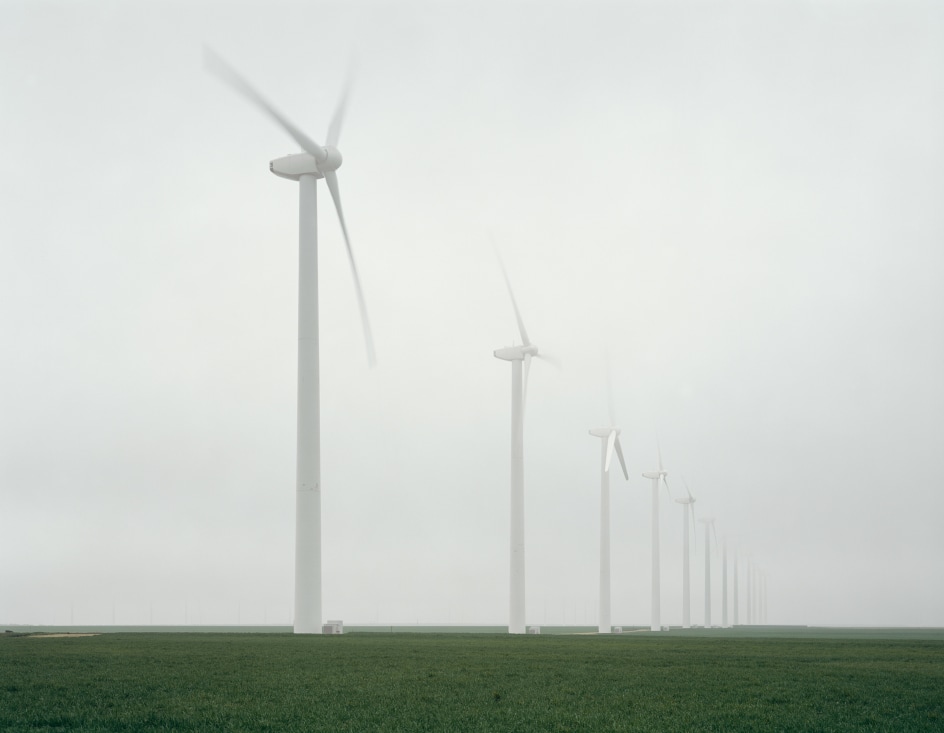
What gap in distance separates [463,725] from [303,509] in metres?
37.0

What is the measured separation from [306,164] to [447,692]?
43216mm

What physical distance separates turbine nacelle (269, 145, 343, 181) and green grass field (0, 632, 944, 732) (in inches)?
1279

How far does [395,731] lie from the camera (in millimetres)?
17844

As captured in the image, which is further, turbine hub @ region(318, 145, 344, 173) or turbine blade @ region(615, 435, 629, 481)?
turbine blade @ region(615, 435, 629, 481)

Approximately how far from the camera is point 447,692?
918 inches

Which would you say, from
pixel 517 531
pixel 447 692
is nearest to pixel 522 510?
pixel 517 531

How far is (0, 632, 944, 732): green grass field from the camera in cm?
1892

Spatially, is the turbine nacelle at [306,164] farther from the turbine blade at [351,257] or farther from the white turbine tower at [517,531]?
the white turbine tower at [517,531]

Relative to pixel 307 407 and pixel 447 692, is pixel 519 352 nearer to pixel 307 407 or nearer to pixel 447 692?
pixel 307 407

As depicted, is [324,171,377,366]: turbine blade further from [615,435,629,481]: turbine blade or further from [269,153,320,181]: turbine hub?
[615,435,629,481]: turbine blade

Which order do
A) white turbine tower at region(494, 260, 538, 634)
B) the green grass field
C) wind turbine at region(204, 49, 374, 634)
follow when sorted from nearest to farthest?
the green grass field
wind turbine at region(204, 49, 374, 634)
white turbine tower at region(494, 260, 538, 634)

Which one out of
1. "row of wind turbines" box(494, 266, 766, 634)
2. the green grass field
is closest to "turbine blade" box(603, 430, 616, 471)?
"row of wind turbines" box(494, 266, 766, 634)

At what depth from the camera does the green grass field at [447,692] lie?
18.9m

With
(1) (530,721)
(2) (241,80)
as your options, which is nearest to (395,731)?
(1) (530,721)
